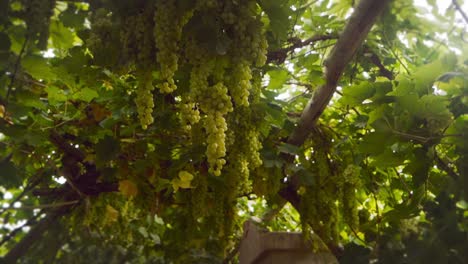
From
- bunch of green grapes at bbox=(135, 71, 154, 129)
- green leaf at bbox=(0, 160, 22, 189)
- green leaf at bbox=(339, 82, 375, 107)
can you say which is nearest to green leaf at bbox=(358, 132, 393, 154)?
green leaf at bbox=(339, 82, 375, 107)

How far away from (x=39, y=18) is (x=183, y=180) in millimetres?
1253

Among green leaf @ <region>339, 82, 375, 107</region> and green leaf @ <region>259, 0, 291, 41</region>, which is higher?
green leaf @ <region>339, 82, 375, 107</region>

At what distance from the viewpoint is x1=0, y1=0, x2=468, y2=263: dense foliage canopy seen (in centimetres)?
120

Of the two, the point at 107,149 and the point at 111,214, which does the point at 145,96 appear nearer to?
the point at 107,149

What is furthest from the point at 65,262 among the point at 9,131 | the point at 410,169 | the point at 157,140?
the point at 410,169

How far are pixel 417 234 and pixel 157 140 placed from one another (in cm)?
148

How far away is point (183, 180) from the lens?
2.20 meters

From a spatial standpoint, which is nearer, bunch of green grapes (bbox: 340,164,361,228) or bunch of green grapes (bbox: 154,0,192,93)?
bunch of green grapes (bbox: 154,0,192,93)

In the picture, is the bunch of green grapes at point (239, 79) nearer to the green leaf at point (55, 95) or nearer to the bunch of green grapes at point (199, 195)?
the bunch of green grapes at point (199, 195)

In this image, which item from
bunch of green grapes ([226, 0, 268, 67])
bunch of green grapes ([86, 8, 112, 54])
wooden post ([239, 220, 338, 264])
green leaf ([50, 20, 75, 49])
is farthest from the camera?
wooden post ([239, 220, 338, 264])

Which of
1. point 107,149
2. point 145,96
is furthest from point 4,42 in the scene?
point 107,149

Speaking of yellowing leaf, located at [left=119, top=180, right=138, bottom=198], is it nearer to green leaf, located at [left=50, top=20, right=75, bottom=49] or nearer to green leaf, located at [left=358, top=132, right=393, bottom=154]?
green leaf, located at [left=50, top=20, right=75, bottom=49]

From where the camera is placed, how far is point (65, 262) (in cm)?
161

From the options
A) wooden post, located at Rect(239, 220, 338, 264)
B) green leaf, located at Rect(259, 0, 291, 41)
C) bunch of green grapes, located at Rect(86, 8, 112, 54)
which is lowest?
wooden post, located at Rect(239, 220, 338, 264)
